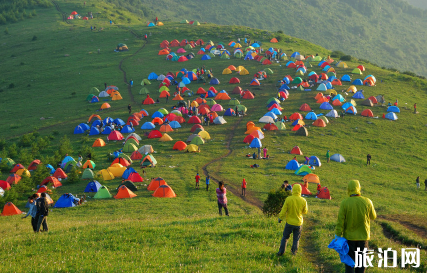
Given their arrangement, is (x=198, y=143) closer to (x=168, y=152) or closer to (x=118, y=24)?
(x=168, y=152)

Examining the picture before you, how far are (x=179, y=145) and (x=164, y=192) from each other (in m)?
12.4

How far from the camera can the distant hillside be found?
15175cm

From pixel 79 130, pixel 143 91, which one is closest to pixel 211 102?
pixel 143 91

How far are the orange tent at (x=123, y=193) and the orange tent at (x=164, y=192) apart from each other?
5.56 ft

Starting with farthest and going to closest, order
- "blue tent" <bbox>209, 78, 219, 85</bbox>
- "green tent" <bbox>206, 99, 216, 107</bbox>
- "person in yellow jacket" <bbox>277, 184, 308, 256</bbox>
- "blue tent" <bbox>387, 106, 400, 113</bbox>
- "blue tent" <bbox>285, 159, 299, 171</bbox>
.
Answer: "blue tent" <bbox>209, 78, 219, 85</bbox> < "blue tent" <bbox>387, 106, 400, 113</bbox> < "green tent" <bbox>206, 99, 216, 107</bbox> < "blue tent" <bbox>285, 159, 299, 171</bbox> < "person in yellow jacket" <bbox>277, 184, 308, 256</bbox>

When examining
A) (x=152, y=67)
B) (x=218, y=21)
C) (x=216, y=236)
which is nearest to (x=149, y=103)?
(x=152, y=67)

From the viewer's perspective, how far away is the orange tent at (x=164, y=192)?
92.2 ft

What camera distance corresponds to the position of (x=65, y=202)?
2664 centimetres

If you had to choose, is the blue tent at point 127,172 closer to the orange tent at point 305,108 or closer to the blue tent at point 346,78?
the orange tent at point 305,108

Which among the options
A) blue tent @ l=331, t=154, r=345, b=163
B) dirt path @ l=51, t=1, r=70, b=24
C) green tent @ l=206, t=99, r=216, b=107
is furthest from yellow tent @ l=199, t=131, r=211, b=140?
dirt path @ l=51, t=1, r=70, b=24

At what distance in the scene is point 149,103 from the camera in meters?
55.8

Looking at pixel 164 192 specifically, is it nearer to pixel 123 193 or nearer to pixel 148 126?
pixel 123 193

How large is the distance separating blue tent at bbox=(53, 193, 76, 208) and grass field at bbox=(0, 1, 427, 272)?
1.35m

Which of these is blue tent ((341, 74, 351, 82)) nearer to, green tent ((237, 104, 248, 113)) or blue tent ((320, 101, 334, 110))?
blue tent ((320, 101, 334, 110))
